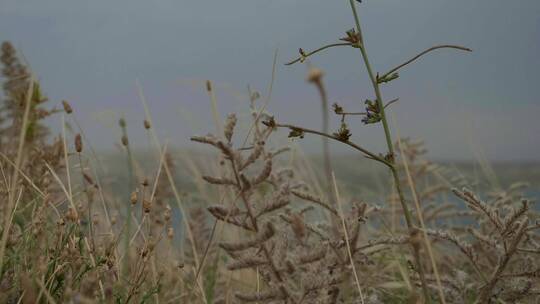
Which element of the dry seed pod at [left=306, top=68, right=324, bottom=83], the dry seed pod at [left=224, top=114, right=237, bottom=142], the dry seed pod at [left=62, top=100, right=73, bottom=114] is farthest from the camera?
the dry seed pod at [left=62, top=100, right=73, bottom=114]

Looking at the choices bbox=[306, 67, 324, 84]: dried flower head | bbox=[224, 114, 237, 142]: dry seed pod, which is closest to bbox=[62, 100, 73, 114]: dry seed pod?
bbox=[224, 114, 237, 142]: dry seed pod

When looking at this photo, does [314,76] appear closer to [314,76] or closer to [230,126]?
[314,76]

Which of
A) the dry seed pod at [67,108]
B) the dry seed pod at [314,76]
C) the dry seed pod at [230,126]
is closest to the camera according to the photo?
the dry seed pod at [314,76]

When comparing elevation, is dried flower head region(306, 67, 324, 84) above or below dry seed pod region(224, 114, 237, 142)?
Result: above

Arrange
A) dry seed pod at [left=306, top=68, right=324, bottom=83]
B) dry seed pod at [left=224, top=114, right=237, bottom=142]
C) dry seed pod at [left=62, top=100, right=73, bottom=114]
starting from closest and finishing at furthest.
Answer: dry seed pod at [left=306, top=68, right=324, bottom=83], dry seed pod at [left=224, top=114, right=237, bottom=142], dry seed pod at [left=62, top=100, right=73, bottom=114]

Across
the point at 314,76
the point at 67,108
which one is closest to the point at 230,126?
the point at 314,76

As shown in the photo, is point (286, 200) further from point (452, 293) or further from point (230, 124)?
point (452, 293)

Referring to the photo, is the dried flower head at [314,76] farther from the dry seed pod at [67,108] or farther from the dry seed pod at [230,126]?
the dry seed pod at [67,108]

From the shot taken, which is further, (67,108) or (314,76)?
(67,108)

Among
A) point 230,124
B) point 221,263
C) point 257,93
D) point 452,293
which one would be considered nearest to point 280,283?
point 230,124

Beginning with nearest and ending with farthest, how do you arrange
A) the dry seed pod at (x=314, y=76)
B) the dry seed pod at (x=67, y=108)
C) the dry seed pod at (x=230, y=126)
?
the dry seed pod at (x=314, y=76)
the dry seed pod at (x=230, y=126)
the dry seed pod at (x=67, y=108)

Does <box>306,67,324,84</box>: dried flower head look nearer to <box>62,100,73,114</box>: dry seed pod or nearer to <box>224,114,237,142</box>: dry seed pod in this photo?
<box>224,114,237,142</box>: dry seed pod

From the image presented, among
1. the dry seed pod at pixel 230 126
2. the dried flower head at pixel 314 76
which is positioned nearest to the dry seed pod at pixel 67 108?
the dry seed pod at pixel 230 126

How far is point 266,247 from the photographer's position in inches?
60.7
